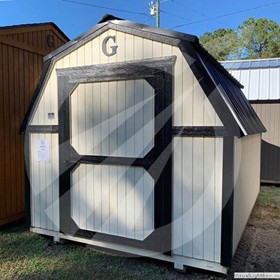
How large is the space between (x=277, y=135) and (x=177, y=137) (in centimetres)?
570

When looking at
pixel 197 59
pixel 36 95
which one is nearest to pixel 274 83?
pixel 197 59

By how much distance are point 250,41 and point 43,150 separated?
22773mm

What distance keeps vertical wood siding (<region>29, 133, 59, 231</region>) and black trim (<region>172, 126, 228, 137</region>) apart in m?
1.69

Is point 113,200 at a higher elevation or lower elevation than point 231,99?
lower

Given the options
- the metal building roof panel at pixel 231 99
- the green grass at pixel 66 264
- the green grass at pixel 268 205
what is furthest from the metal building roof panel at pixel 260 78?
the green grass at pixel 66 264

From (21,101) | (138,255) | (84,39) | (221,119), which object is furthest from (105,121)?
(21,101)

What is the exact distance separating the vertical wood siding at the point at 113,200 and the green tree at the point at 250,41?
21292 millimetres

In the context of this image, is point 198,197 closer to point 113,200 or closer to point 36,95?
point 113,200

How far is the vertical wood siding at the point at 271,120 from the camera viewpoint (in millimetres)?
7391

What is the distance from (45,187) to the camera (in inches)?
144

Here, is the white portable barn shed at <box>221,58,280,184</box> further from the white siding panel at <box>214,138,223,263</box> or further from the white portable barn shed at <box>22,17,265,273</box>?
the white siding panel at <box>214,138,223,263</box>

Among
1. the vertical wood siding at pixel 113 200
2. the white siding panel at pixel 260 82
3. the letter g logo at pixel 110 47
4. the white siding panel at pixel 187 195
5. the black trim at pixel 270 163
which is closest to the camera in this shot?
the white siding panel at pixel 187 195

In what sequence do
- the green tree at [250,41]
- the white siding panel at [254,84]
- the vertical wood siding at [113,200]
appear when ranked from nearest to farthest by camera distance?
the vertical wood siding at [113,200] < the white siding panel at [254,84] < the green tree at [250,41]

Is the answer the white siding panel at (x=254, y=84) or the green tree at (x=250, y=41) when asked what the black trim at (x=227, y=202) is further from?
the green tree at (x=250, y=41)
